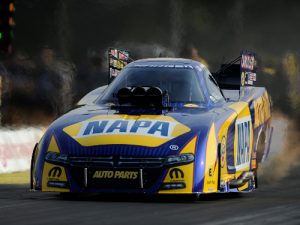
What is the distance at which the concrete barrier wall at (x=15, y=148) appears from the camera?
784 inches

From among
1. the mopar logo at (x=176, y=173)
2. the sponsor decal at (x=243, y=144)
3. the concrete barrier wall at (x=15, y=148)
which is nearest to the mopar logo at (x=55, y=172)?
the mopar logo at (x=176, y=173)

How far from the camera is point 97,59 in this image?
25781mm

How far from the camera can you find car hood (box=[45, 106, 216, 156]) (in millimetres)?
12289

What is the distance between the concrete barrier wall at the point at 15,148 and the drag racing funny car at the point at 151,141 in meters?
6.05

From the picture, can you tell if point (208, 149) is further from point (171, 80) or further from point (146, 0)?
point (146, 0)

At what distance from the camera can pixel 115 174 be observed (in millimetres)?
12273

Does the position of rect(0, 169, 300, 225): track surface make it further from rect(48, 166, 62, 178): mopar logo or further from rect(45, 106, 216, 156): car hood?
rect(45, 106, 216, 156): car hood

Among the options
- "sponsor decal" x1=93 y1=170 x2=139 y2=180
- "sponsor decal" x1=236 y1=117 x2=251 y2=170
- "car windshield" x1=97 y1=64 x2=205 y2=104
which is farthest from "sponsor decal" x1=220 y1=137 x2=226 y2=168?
"sponsor decal" x1=93 y1=170 x2=139 y2=180

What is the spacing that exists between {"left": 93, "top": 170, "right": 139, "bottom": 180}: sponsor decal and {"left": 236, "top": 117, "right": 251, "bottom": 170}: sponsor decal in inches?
72.2

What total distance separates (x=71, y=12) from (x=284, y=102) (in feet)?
19.1

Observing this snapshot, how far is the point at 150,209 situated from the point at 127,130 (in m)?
1.25

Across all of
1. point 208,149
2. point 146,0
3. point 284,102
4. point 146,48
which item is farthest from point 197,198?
point 146,0

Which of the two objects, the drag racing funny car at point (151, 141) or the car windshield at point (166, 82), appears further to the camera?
the car windshield at point (166, 82)

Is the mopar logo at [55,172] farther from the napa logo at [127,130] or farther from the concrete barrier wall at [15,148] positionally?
the concrete barrier wall at [15,148]
